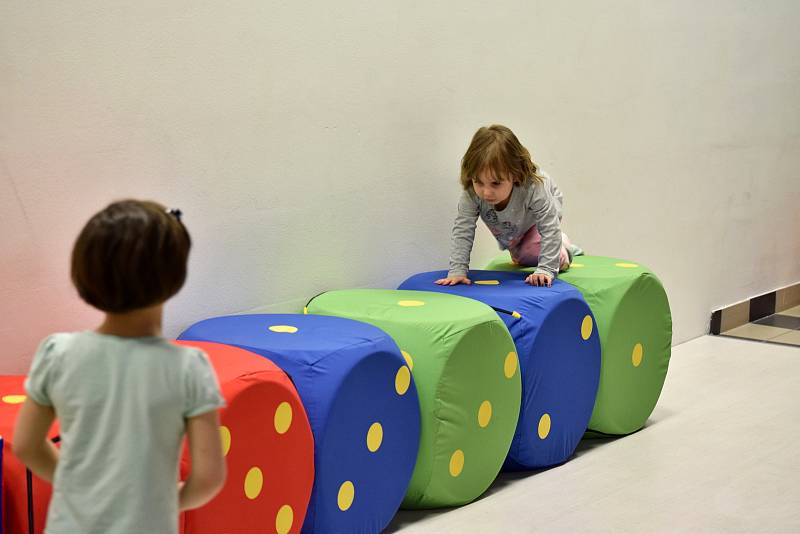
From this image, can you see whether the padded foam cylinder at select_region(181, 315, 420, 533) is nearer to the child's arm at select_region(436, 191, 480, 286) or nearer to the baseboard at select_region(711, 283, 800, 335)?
the child's arm at select_region(436, 191, 480, 286)

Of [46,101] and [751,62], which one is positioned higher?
[751,62]

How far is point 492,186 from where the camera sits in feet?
9.33

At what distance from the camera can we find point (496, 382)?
2.51 metres

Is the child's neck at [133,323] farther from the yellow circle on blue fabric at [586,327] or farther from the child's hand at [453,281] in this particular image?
the yellow circle on blue fabric at [586,327]

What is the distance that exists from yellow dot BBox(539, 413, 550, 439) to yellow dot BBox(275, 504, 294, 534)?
92 cm

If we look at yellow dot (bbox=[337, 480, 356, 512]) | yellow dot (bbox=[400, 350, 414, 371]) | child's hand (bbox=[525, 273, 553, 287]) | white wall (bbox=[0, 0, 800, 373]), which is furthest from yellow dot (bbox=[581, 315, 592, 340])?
yellow dot (bbox=[337, 480, 356, 512])

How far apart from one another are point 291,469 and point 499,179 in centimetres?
116

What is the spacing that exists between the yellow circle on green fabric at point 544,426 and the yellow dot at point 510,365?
0.23 metres

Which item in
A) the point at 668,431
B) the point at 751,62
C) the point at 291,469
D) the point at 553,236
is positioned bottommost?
the point at 668,431

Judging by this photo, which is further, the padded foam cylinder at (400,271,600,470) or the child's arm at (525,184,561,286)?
the child's arm at (525,184,561,286)

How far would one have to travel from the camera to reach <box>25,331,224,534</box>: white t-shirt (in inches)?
47.4

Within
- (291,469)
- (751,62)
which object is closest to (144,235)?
(291,469)

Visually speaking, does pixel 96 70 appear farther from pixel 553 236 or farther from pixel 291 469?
pixel 553 236

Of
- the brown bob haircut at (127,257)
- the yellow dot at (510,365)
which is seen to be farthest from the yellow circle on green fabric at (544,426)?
the brown bob haircut at (127,257)
